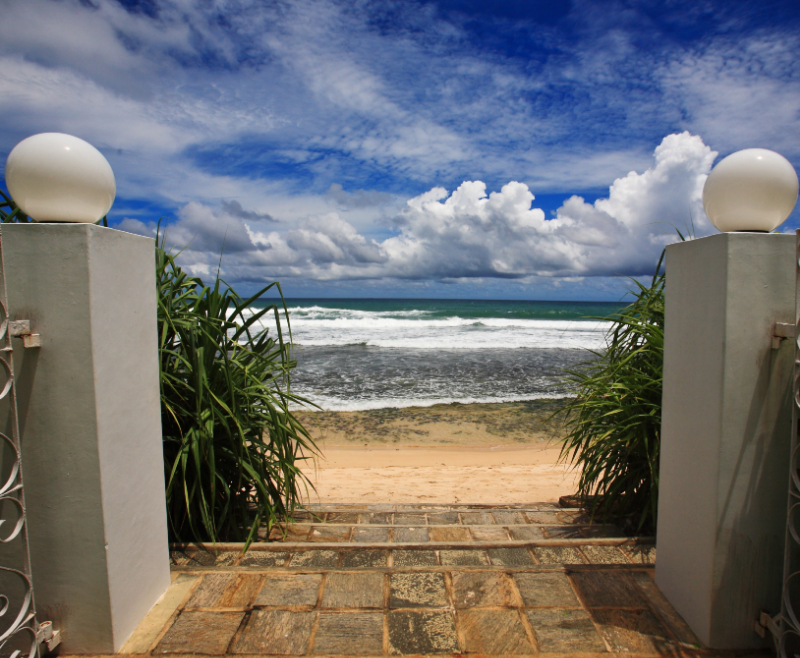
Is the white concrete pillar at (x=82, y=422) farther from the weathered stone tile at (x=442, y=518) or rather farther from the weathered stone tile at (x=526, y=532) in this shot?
the weathered stone tile at (x=526, y=532)

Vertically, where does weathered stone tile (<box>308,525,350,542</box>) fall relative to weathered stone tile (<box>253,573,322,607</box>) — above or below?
below

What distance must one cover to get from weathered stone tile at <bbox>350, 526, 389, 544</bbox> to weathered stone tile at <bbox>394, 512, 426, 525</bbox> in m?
0.21

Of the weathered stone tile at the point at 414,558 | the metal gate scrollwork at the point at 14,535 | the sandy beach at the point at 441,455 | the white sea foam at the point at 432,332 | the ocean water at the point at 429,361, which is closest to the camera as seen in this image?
the metal gate scrollwork at the point at 14,535

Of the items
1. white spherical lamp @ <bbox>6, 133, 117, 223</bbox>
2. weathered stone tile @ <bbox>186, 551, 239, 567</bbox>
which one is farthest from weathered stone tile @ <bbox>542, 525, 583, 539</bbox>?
white spherical lamp @ <bbox>6, 133, 117, 223</bbox>

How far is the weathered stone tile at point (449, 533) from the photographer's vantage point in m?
2.74

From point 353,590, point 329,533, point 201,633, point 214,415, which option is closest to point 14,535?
point 201,633

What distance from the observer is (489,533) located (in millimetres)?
2812

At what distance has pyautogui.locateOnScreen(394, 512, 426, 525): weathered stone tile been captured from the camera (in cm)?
306

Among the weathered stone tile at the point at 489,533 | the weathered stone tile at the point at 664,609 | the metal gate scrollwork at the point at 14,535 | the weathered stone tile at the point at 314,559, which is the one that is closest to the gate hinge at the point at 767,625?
the weathered stone tile at the point at 664,609

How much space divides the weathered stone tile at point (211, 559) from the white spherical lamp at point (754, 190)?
8.49 feet

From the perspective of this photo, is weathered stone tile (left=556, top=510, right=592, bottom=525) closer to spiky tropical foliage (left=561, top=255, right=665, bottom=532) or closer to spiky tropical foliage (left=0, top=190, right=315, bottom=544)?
spiky tropical foliage (left=561, top=255, right=665, bottom=532)

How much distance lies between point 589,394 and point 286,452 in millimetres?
1895

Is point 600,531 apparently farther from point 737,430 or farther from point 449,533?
point 737,430

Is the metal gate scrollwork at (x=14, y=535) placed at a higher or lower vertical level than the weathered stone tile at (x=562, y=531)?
higher
